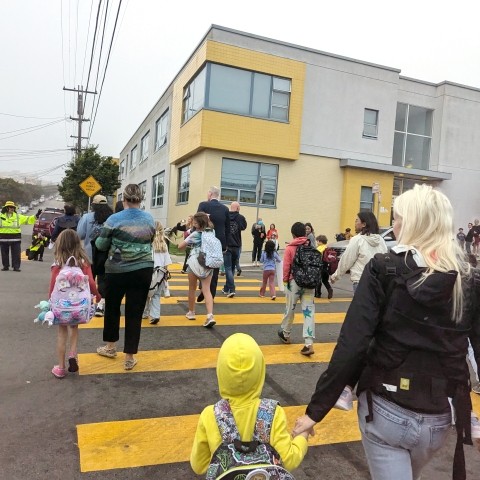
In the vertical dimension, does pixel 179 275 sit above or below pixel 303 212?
below

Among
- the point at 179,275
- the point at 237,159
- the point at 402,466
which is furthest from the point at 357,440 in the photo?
the point at 237,159

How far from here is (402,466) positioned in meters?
1.78

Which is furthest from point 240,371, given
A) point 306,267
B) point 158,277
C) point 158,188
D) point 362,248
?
point 158,188

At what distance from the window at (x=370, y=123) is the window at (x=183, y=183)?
9.42 metres

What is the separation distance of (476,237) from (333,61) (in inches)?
441

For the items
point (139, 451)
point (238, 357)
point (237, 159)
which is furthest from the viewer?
point (237, 159)

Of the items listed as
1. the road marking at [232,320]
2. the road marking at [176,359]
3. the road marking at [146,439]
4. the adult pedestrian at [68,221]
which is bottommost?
the road marking at [146,439]

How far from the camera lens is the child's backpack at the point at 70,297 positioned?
14.7 ft

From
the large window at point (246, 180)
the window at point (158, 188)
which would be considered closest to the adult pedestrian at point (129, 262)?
the large window at point (246, 180)

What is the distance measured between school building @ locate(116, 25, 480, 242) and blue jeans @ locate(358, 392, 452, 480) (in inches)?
636

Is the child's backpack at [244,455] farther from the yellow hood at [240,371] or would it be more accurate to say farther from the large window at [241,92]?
the large window at [241,92]

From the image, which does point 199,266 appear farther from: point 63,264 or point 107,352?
point 63,264

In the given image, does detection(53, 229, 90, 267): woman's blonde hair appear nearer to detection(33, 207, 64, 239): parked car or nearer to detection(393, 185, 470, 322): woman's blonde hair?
detection(393, 185, 470, 322): woman's blonde hair

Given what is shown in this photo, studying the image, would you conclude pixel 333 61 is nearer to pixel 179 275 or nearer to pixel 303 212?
pixel 303 212
